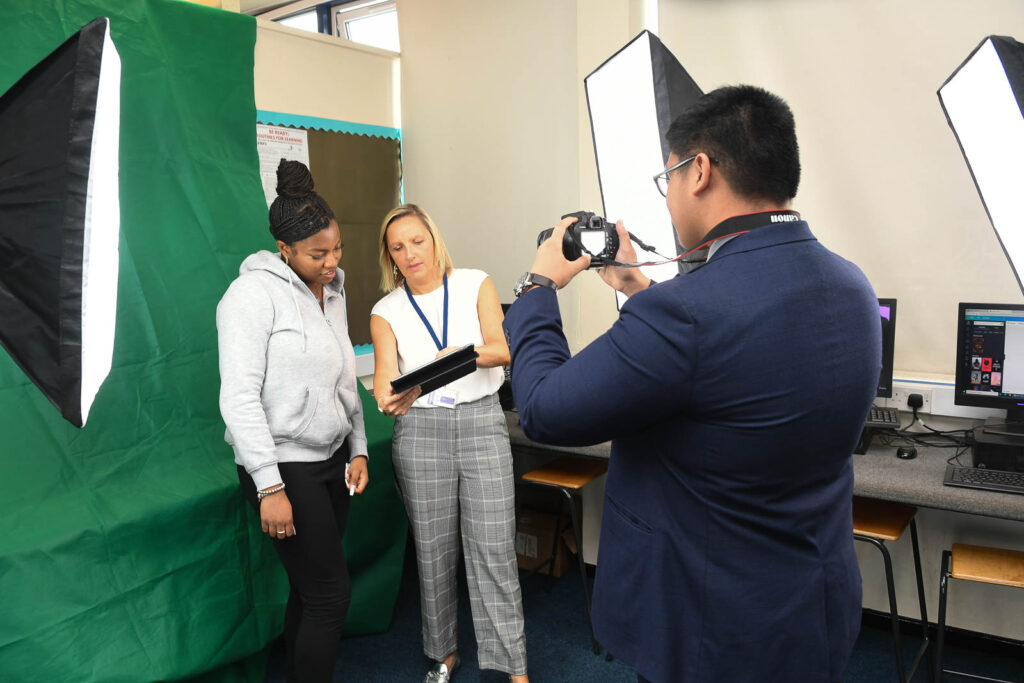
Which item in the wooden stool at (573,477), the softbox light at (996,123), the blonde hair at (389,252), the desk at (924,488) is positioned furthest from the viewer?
the wooden stool at (573,477)

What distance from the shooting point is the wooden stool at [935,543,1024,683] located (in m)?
2.05

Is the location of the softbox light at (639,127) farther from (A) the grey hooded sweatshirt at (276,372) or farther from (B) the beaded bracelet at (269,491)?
(B) the beaded bracelet at (269,491)

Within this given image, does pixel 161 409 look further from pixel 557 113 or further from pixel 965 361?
pixel 965 361

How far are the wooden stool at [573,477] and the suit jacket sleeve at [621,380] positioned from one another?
170 centimetres

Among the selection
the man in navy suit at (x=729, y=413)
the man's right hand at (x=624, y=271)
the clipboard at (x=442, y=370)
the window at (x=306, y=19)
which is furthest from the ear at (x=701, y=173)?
the window at (x=306, y=19)

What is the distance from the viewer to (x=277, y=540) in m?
1.84

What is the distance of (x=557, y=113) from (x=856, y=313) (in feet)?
7.22

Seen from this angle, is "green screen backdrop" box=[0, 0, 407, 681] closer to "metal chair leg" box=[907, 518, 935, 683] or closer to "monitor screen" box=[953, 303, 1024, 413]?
"metal chair leg" box=[907, 518, 935, 683]

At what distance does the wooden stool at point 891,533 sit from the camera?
2193 millimetres

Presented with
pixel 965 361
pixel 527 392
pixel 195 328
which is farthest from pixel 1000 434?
pixel 195 328

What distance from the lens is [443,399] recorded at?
2.17 meters

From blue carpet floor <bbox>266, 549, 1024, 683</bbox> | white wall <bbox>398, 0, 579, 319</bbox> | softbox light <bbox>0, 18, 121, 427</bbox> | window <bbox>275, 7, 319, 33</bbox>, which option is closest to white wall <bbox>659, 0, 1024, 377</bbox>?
white wall <bbox>398, 0, 579, 319</bbox>

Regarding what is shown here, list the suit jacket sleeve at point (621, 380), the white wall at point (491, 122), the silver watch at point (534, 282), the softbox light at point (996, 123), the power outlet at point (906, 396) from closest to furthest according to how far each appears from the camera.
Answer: the suit jacket sleeve at point (621, 380)
the silver watch at point (534, 282)
the softbox light at point (996, 123)
the power outlet at point (906, 396)
the white wall at point (491, 122)

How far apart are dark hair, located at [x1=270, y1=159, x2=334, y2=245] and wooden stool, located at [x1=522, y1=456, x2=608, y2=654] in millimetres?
1302
